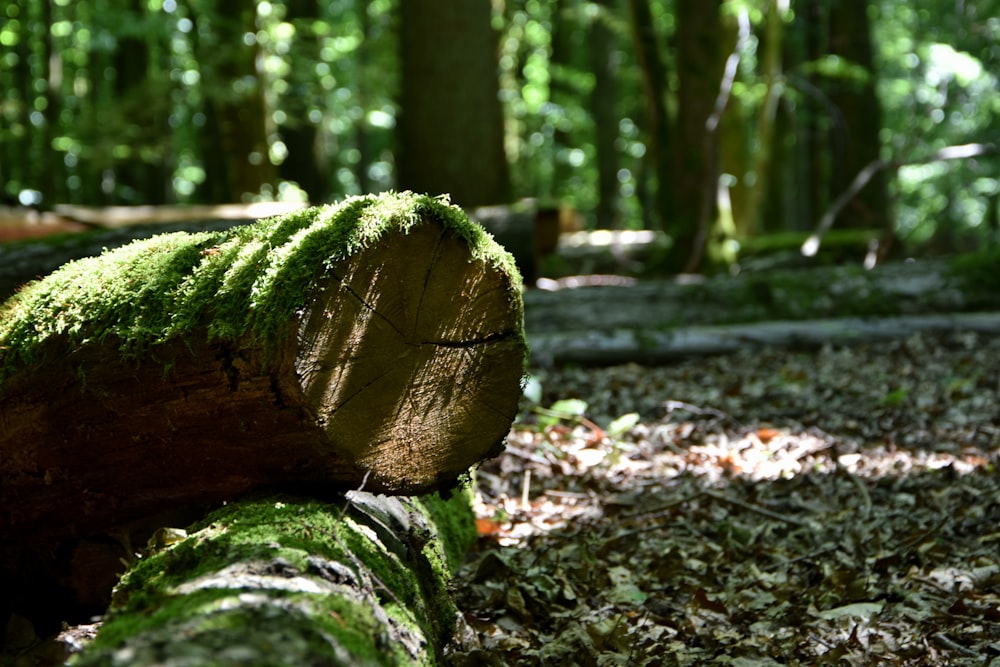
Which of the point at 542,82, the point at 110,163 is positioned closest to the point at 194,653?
the point at 110,163

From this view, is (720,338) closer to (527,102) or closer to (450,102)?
(450,102)

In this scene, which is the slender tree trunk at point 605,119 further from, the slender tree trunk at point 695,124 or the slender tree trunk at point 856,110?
the slender tree trunk at point 695,124

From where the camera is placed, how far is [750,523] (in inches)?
161

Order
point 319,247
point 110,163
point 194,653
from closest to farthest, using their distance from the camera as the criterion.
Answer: point 194,653
point 319,247
point 110,163

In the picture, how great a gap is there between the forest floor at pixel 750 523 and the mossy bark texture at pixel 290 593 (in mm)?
348

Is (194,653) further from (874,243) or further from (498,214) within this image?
(874,243)

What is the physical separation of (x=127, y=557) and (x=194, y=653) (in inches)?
68.9

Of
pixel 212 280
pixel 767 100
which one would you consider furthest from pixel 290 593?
pixel 767 100

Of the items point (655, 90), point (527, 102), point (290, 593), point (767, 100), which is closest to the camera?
point (290, 593)

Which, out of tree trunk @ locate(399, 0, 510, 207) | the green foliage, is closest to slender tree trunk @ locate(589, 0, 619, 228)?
the green foliage

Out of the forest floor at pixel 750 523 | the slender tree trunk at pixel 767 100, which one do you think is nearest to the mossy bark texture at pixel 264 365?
the forest floor at pixel 750 523

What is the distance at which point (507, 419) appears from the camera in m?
2.90

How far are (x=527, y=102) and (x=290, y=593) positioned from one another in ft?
66.6

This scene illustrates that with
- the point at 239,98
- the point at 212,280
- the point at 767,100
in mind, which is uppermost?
the point at 239,98
